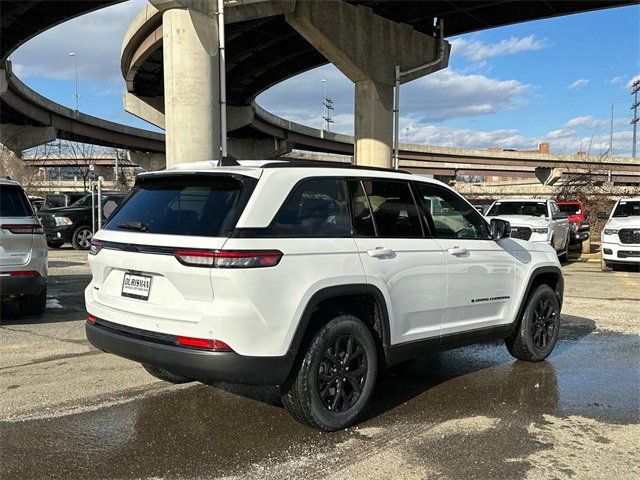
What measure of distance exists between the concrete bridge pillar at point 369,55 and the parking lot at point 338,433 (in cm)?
1558

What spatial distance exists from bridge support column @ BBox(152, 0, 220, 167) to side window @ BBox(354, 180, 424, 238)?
10.4 metres

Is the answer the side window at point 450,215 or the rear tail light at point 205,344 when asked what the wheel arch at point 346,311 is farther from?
the side window at point 450,215

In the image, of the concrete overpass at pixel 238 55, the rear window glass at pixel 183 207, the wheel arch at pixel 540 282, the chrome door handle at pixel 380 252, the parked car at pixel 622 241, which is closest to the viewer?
the rear window glass at pixel 183 207

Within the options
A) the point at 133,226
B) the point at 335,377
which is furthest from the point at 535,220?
the point at 133,226

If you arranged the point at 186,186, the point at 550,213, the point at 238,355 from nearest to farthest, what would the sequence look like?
the point at 238,355 → the point at 186,186 → the point at 550,213

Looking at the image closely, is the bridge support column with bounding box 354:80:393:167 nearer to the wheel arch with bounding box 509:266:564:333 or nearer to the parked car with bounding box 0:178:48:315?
the parked car with bounding box 0:178:48:315

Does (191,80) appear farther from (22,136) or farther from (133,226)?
(22,136)

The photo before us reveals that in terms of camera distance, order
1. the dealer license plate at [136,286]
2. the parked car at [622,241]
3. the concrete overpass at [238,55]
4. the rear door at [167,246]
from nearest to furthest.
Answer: the rear door at [167,246] < the dealer license plate at [136,286] < the parked car at [622,241] < the concrete overpass at [238,55]

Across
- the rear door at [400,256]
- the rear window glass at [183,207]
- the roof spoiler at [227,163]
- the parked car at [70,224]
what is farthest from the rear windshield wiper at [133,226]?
the parked car at [70,224]

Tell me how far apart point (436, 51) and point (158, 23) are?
459 inches

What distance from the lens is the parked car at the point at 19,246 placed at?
7.19 m

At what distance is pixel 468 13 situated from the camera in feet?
72.9

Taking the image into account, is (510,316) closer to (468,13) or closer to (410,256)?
(410,256)

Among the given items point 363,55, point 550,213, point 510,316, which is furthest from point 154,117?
point 510,316
